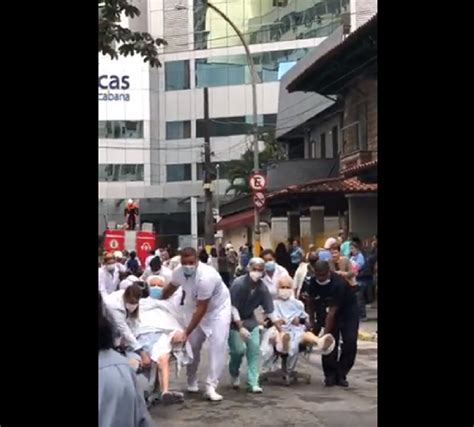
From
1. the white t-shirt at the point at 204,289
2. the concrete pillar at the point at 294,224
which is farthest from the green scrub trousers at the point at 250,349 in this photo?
the concrete pillar at the point at 294,224

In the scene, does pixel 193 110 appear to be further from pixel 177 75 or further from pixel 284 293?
pixel 284 293

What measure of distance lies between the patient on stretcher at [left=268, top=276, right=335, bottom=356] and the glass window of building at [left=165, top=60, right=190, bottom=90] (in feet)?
84.9

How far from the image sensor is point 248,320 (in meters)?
9.99

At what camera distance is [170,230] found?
163ft

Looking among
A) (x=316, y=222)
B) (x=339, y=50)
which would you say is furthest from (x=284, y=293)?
(x=316, y=222)

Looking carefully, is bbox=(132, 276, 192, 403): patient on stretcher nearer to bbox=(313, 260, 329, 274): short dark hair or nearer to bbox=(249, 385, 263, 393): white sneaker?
bbox=(249, 385, 263, 393): white sneaker

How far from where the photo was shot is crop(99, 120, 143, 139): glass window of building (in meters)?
49.1

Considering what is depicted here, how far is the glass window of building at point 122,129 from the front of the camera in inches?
1934

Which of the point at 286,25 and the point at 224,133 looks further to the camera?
the point at 224,133

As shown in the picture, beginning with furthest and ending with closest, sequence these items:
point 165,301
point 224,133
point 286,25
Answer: point 224,133, point 286,25, point 165,301
